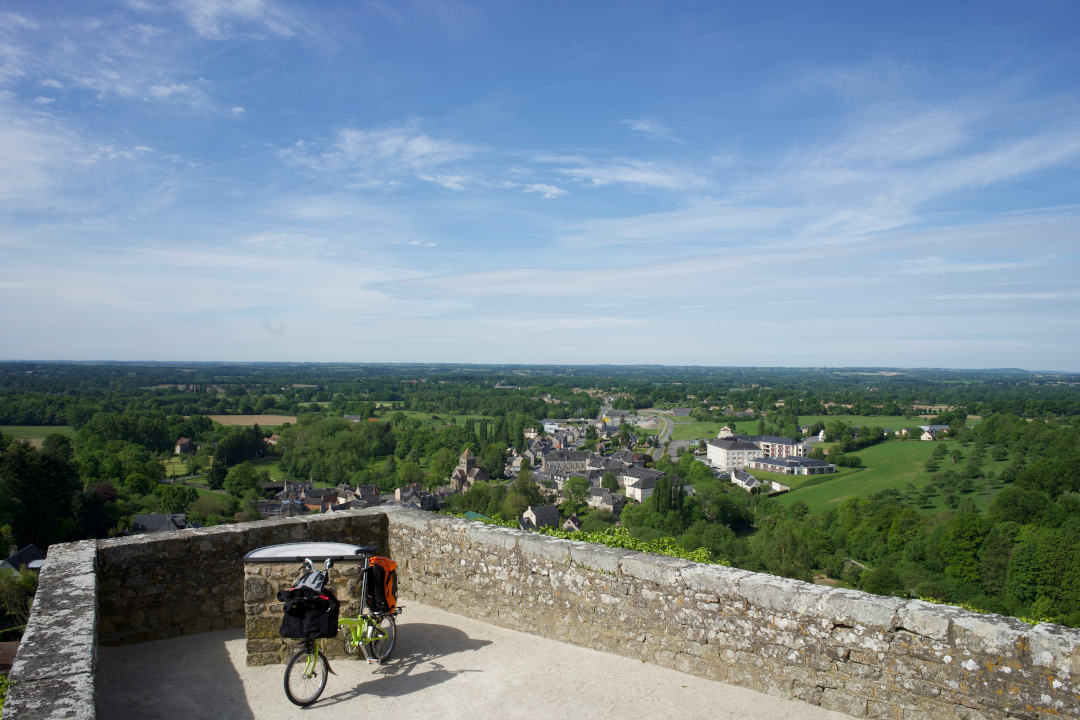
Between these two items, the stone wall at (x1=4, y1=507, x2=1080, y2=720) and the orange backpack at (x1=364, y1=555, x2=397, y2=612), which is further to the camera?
the orange backpack at (x1=364, y1=555, x2=397, y2=612)

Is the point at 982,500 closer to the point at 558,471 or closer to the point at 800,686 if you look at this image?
the point at 558,471

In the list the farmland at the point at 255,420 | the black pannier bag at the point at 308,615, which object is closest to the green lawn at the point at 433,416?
the farmland at the point at 255,420

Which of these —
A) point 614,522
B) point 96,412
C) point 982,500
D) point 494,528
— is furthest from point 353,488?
point 494,528

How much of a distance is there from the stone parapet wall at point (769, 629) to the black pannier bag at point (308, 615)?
1.76 metres

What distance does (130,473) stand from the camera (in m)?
51.8

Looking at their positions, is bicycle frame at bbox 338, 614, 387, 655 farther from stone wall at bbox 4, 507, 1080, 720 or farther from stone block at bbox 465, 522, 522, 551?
stone block at bbox 465, 522, 522, 551

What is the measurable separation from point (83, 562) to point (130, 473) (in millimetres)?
55824

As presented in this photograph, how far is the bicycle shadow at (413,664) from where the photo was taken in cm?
445

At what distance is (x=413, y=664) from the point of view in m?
4.89

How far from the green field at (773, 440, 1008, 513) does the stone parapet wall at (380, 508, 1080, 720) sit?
166 feet

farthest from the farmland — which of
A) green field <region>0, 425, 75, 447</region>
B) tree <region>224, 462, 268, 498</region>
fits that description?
tree <region>224, 462, 268, 498</region>

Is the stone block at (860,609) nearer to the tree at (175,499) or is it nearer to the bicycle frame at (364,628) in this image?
the bicycle frame at (364,628)

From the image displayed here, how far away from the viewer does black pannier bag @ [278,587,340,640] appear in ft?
13.9

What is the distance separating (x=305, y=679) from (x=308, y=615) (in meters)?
0.44
